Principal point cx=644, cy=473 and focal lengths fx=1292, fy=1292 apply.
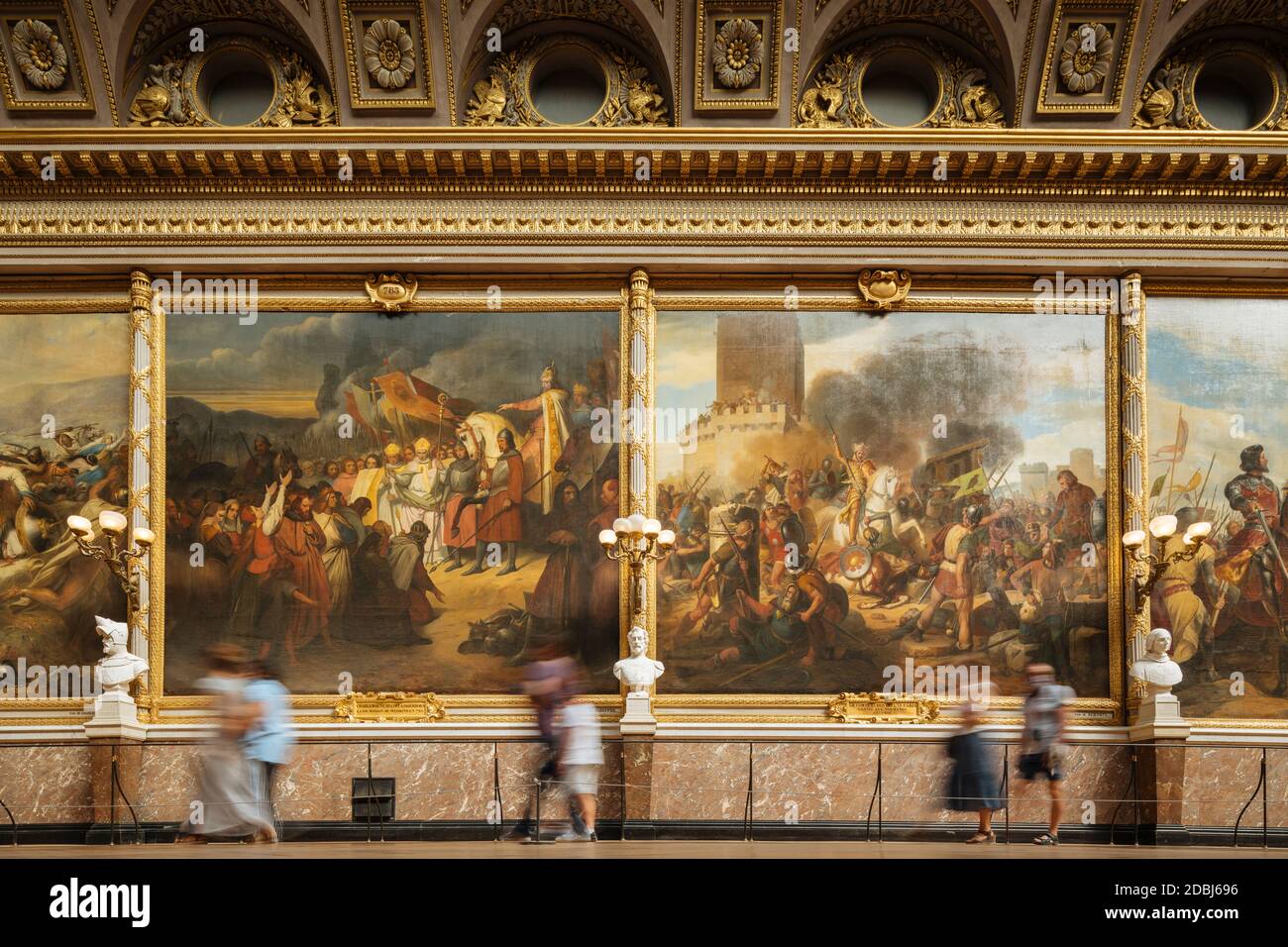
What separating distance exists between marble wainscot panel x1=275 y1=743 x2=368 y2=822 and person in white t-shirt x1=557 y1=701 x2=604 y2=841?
511 centimetres

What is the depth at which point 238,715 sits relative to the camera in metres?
9.73

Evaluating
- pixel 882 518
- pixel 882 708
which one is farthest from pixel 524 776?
pixel 882 518

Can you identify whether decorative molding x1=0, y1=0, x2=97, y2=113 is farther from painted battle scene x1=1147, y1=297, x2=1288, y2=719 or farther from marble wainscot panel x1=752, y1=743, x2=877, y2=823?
painted battle scene x1=1147, y1=297, x2=1288, y2=719

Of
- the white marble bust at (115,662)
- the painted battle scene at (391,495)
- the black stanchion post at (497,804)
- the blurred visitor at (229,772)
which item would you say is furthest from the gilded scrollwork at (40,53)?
the blurred visitor at (229,772)

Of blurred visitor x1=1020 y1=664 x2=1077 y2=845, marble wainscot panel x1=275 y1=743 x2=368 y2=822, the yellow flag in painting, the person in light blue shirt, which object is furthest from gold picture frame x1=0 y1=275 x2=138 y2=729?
blurred visitor x1=1020 y1=664 x2=1077 y2=845

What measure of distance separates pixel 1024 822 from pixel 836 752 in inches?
91.2

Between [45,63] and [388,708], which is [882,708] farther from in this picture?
[45,63]

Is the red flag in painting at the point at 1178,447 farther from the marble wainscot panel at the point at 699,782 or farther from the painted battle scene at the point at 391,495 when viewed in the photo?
the painted battle scene at the point at 391,495

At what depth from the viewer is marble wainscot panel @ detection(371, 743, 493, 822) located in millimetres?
15352

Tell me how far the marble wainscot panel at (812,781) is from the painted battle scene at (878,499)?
802mm

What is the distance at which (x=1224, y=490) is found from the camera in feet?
53.6
